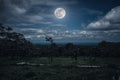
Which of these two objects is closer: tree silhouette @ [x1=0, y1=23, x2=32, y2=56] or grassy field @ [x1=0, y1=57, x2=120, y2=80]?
grassy field @ [x1=0, y1=57, x2=120, y2=80]

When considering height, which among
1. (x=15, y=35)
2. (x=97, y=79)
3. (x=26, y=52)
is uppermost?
(x=15, y=35)

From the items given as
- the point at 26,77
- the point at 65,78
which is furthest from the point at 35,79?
the point at 65,78

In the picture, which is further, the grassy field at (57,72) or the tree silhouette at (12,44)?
the tree silhouette at (12,44)

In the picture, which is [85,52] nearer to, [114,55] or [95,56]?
[95,56]

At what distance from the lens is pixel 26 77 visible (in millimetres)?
29766

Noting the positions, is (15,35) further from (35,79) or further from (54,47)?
(35,79)

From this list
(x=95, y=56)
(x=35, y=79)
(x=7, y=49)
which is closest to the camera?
(x=35, y=79)

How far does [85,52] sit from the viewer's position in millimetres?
67438

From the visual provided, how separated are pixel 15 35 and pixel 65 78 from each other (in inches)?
1658

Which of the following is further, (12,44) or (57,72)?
(12,44)

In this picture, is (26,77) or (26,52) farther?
(26,52)

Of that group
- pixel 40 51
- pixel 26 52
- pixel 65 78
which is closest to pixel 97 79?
pixel 65 78

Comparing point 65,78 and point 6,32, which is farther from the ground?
point 6,32

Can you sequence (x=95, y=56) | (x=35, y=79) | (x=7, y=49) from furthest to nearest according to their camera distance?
1. (x=95, y=56)
2. (x=7, y=49)
3. (x=35, y=79)
